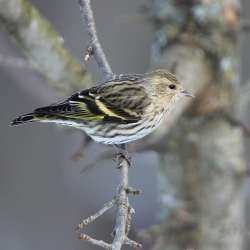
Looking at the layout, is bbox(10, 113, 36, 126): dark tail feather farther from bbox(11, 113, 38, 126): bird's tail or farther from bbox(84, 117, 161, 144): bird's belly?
bbox(84, 117, 161, 144): bird's belly

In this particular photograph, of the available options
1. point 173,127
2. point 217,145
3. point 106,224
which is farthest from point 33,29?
point 106,224

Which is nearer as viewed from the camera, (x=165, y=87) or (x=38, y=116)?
(x=38, y=116)

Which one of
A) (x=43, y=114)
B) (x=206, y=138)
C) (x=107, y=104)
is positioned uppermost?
(x=206, y=138)

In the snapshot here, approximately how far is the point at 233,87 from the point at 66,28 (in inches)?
181

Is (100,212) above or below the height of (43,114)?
below

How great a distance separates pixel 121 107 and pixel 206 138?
647 millimetres

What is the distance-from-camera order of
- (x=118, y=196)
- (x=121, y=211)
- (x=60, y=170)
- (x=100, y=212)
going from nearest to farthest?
(x=100, y=212), (x=121, y=211), (x=118, y=196), (x=60, y=170)

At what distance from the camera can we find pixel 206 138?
4.67 m

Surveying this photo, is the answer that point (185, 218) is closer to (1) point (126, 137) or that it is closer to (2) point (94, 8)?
(1) point (126, 137)

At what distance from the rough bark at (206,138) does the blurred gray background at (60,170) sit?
3162 mm

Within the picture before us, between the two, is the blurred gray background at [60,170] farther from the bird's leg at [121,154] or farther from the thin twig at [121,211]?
the thin twig at [121,211]

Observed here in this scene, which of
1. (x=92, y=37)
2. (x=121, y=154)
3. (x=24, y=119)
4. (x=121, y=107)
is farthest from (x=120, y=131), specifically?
(x=92, y=37)

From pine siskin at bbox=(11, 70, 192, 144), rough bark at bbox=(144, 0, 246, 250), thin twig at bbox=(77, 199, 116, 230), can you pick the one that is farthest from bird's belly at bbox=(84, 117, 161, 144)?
thin twig at bbox=(77, 199, 116, 230)

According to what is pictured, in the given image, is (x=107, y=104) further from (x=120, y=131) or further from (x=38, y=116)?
(x=38, y=116)
